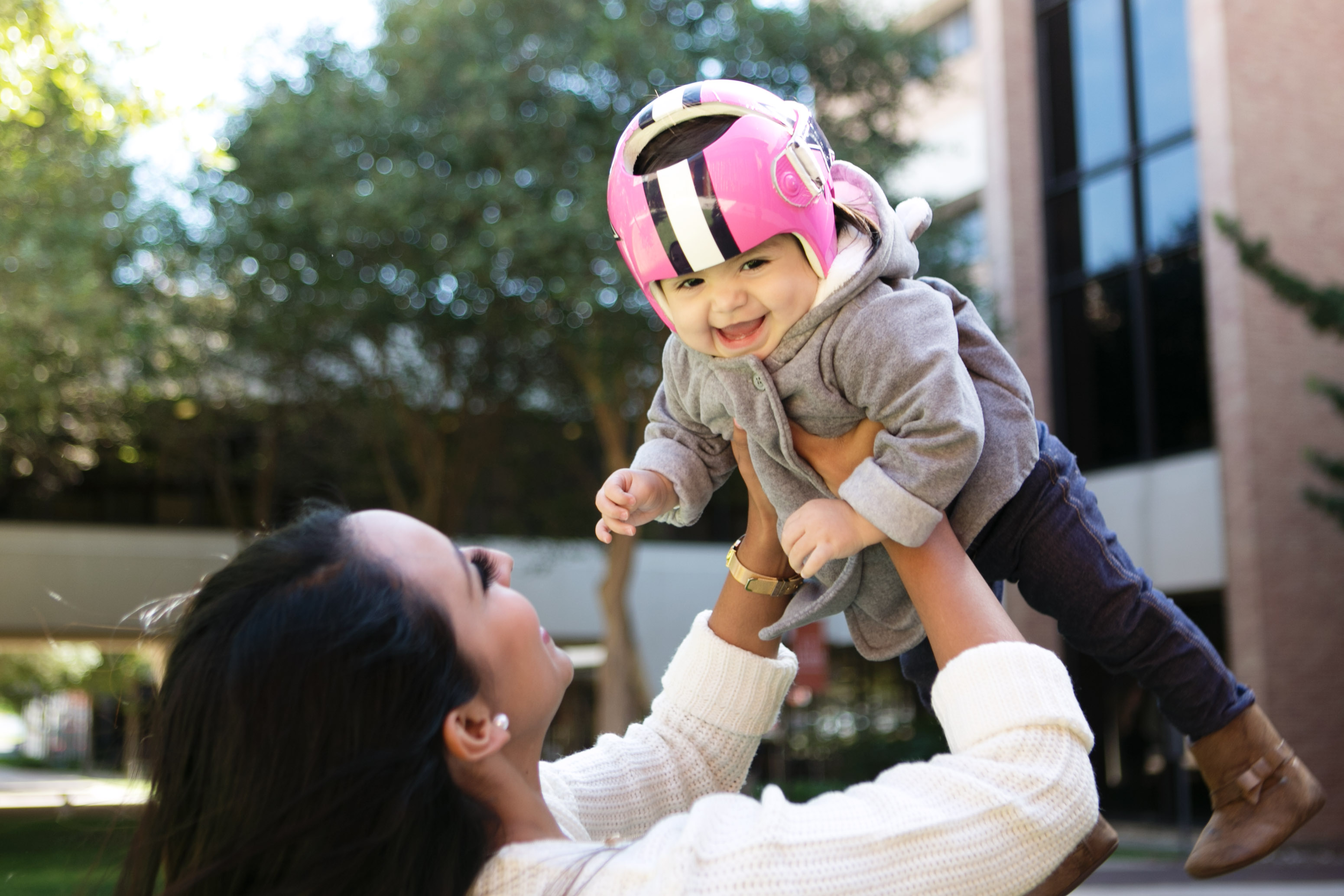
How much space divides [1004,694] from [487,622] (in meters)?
0.69

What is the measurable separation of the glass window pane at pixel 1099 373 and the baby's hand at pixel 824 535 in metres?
14.9

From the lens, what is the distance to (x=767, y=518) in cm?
204

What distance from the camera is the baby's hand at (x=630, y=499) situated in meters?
2.08

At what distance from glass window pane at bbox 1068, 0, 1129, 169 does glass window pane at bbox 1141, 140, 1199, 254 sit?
2.19ft

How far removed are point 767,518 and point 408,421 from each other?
15327mm

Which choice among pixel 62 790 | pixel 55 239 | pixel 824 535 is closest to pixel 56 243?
pixel 55 239

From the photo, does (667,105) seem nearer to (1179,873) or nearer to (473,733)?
(473,733)

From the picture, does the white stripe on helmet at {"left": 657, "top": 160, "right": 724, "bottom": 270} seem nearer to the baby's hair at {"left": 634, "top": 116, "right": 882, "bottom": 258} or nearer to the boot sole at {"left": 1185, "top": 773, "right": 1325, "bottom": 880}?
the baby's hair at {"left": 634, "top": 116, "right": 882, "bottom": 258}

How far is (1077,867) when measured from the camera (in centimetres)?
154

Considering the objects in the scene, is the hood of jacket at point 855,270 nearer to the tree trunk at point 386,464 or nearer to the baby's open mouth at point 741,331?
the baby's open mouth at point 741,331

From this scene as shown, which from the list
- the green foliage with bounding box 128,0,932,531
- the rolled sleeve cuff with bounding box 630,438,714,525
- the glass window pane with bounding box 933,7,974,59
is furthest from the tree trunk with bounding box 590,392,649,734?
the rolled sleeve cuff with bounding box 630,438,714,525

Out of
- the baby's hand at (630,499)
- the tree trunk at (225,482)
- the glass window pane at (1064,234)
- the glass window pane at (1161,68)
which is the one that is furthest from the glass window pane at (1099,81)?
the baby's hand at (630,499)

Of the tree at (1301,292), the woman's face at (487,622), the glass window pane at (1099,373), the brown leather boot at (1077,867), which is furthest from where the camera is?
the glass window pane at (1099,373)

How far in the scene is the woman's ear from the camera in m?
1.58
